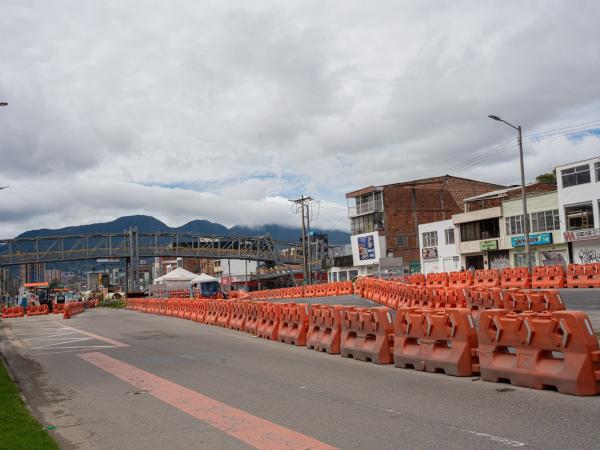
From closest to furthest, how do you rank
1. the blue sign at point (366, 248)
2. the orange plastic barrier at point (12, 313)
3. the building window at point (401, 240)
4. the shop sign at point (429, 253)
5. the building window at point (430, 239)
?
the orange plastic barrier at point (12, 313)
the shop sign at point (429, 253)
the building window at point (430, 239)
the blue sign at point (366, 248)
the building window at point (401, 240)

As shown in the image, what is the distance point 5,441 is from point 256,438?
9.65 ft

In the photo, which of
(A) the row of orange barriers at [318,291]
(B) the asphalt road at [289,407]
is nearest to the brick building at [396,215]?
(A) the row of orange barriers at [318,291]

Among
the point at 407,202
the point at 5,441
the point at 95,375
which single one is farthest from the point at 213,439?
the point at 407,202

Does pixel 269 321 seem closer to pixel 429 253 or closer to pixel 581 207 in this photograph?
pixel 581 207

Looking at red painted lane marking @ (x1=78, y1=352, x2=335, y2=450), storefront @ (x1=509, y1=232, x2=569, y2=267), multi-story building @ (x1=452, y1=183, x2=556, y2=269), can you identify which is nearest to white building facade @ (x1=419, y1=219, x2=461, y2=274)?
multi-story building @ (x1=452, y1=183, x2=556, y2=269)

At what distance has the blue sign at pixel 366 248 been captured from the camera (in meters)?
77.1

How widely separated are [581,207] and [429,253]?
22.3 m

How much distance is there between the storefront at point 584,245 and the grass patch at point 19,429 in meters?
44.8

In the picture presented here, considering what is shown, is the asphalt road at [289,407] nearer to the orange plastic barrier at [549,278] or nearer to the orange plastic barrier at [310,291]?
the orange plastic barrier at [549,278]

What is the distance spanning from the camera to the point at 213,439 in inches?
279

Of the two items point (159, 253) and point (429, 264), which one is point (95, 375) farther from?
point (159, 253)

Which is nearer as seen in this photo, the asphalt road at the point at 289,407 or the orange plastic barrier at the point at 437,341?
the asphalt road at the point at 289,407

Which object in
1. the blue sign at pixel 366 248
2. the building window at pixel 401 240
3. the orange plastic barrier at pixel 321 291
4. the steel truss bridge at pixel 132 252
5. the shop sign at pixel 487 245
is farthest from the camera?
the steel truss bridge at pixel 132 252

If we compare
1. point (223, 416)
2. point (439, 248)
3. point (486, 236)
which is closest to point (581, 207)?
point (486, 236)
